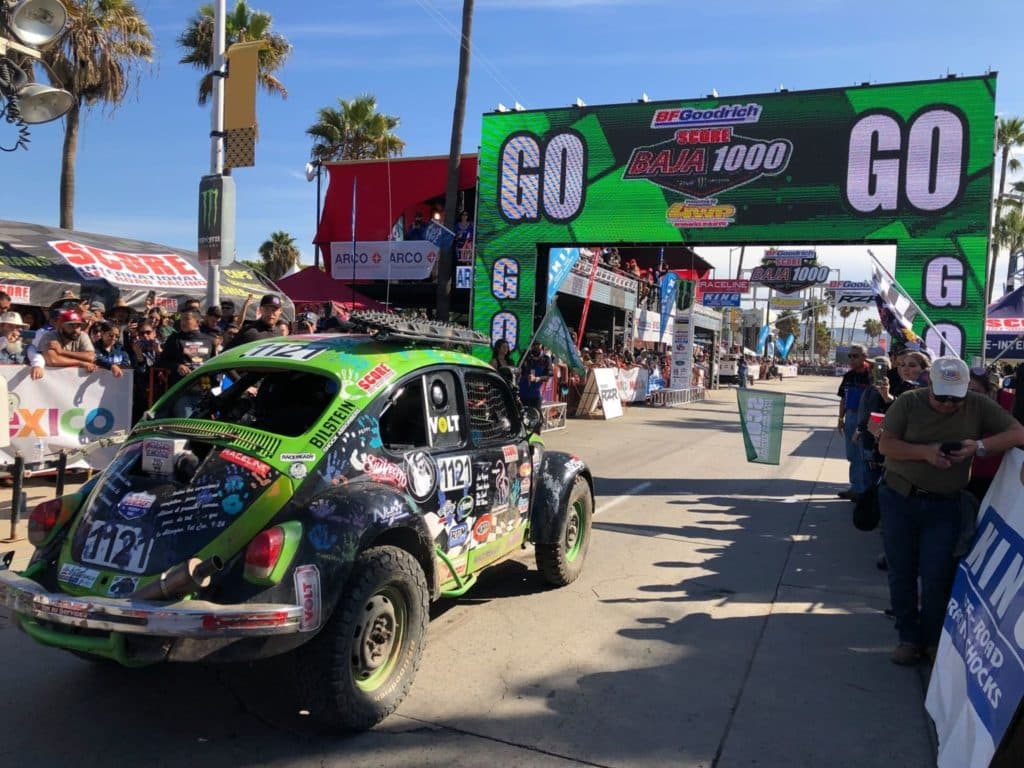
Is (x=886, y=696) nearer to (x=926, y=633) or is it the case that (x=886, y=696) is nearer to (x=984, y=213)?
(x=926, y=633)

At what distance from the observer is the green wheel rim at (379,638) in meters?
3.62

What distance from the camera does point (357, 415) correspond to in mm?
3951

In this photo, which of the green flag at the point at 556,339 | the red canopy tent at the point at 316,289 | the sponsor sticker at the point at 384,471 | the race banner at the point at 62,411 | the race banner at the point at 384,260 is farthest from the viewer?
the red canopy tent at the point at 316,289

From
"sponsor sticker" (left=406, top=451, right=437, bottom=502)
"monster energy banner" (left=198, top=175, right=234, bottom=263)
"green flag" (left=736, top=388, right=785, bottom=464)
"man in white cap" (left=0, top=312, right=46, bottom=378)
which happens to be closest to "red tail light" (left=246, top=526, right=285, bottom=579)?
"sponsor sticker" (left=406, top=451, right=437, bottom=502)

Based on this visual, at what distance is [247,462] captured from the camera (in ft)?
11.7

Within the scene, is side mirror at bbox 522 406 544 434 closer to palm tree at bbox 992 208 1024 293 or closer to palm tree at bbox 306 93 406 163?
palm tree at bbox 306 93 406 163

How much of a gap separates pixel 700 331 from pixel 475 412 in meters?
40.0

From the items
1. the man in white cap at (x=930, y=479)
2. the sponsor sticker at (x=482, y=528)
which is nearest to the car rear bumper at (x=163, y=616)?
the sponsor sticker at (x=482, y=528)

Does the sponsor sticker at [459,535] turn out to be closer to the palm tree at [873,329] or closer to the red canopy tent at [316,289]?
the red canopy tent at [316,289]

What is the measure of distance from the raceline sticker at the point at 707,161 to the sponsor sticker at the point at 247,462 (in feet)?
40.7

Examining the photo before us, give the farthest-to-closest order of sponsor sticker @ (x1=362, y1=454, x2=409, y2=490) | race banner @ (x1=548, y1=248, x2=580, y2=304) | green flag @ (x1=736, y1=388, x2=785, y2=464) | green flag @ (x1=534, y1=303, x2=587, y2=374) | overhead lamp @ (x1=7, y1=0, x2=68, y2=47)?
race banner @ (x1=548, y1=248, x2=580, y2=304) < green flag @ (x1=534, y1=303, x2=587, y2=374) < green flag @ (x1=736, y1=388, x2=785, y2=464) < overhead lamp @ (x1=7, y1=0, x2=68, y2=47) < sponsor sticker @ (x1=362, y1=454, x2=409, y2=490)

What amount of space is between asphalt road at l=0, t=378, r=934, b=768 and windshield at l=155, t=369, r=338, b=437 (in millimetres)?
1289

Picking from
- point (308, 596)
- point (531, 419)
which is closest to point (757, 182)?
point (531, 419)

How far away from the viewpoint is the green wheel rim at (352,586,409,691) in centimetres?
362
